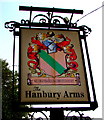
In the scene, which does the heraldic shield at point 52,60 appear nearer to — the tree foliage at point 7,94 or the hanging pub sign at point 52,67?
the hanging pub sign at point 52,67

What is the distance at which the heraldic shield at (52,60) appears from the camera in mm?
3904

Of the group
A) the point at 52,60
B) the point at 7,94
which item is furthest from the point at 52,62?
the point at 7,94

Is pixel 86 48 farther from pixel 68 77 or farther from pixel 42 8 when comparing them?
pixel 42 8

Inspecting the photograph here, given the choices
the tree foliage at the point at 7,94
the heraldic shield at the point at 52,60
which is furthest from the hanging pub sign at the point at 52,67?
the tree foliage at the point at 7,94

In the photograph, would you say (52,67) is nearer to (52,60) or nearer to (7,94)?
(52,60)

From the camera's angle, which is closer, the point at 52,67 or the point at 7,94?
the point at 52,67

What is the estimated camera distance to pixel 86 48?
4.47 meters

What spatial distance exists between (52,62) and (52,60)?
0.16ft

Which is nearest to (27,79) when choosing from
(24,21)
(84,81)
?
(84,81)

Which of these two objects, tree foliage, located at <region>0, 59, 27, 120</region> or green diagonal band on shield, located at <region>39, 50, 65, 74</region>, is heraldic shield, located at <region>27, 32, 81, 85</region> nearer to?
green diagonal band on shield, located at <region>39, 50, 65, 74</region>

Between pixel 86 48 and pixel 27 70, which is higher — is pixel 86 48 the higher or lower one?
the higher one

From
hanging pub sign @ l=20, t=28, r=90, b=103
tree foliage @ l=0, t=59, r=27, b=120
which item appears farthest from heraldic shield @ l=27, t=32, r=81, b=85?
tree foliage @ l=0, t=59, r=27, b=120

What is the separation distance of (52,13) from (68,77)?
1.63 metres

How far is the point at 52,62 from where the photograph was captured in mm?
4102
